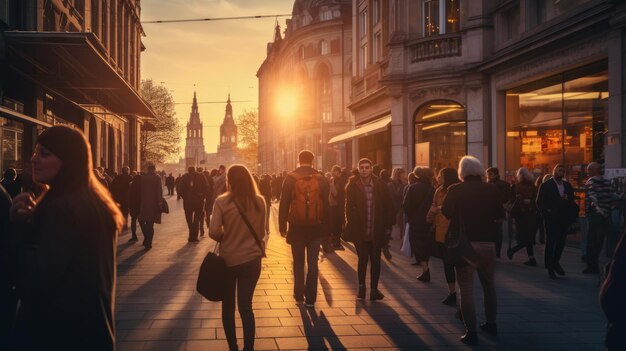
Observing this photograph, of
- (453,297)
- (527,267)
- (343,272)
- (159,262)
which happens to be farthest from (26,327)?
(527,267)

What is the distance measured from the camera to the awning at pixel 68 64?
13.6 meters

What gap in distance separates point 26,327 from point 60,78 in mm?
15994

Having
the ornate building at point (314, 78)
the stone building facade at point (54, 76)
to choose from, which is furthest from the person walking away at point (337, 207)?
the ornate building at point (314, 78)

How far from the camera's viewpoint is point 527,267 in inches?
433

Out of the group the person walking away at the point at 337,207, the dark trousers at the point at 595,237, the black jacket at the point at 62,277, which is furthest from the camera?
the dark trousers at the point at 595,237

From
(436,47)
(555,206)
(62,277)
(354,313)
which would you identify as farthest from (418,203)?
(436,47)

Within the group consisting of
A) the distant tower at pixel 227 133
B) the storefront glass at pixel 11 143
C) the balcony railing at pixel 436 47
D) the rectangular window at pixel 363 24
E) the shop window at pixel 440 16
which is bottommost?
the storefront glass at pixel 11 143

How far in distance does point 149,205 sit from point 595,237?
29.3 ft

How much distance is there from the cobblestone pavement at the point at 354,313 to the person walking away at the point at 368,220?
16.3 inches

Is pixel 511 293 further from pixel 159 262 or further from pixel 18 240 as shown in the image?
pixel 18 240

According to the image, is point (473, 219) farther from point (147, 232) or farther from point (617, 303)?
point (147, 232)

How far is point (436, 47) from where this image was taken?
19.8 m

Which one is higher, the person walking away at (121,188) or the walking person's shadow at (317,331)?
the person walking away at (121,188)

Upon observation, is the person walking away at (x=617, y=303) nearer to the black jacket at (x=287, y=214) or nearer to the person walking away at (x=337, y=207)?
the black jacket at (x=287, y=214)
